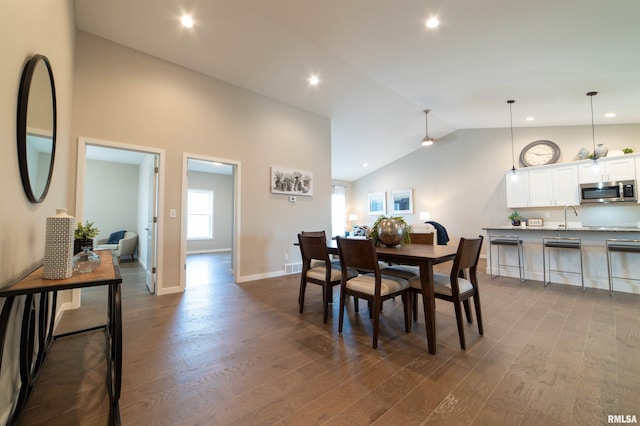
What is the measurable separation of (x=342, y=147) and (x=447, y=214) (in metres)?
3.54

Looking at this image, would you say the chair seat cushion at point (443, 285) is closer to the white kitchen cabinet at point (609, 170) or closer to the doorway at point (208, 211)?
the white kitchen cabinet at point (609, 170)

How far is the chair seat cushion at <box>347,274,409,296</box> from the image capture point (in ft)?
6.74

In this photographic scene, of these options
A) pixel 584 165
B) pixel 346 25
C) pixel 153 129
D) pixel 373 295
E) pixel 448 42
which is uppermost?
pixel 346 25

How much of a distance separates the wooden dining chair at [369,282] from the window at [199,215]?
7.18m

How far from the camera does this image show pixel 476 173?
6.50 metres

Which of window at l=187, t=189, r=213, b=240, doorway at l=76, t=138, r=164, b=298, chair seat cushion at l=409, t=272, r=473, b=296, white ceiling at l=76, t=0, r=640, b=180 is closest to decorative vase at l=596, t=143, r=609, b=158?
white ceiling at l=76, t=0, r=640, b=180

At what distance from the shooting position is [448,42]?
3.03 metres

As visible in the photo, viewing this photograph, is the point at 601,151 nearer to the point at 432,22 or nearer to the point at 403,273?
the point at 432,22

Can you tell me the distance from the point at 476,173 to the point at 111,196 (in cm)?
983

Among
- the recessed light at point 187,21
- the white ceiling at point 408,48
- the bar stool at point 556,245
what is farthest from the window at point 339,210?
the recessed light at point 187,21

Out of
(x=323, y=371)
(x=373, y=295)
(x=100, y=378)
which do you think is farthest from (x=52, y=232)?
(x=373, y=295)

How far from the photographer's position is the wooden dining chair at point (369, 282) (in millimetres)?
1996

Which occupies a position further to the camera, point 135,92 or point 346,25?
point 135,92

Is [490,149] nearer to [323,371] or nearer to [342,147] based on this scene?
[342,147]
